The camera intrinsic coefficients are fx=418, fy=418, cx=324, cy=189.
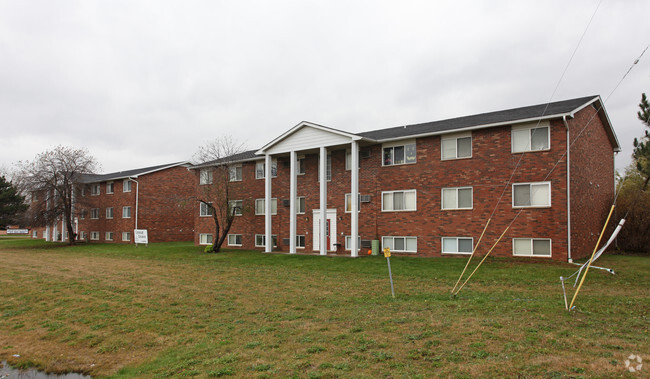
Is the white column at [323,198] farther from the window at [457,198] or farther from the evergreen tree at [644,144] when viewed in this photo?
the evergreen tree at [644,144]

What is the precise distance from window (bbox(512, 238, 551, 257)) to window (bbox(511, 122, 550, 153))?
13.0ft

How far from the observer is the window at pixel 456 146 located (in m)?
20.2

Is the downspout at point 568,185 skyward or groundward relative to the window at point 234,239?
skyward

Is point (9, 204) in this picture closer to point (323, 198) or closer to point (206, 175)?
point (206, 175)

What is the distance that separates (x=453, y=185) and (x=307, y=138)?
8719 mm

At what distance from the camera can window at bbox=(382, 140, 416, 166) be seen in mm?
21922

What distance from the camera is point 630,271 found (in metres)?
14.9

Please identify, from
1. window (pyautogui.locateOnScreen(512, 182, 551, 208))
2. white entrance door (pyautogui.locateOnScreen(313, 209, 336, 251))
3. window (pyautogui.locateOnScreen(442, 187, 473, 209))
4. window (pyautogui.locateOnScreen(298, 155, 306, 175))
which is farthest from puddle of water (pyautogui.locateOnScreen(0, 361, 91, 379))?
window (pyautogui.locateOnScreen(298, 155, 306, 175))

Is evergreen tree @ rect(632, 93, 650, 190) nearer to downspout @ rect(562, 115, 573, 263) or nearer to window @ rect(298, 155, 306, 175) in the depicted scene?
downspout @ rect(562, 115, 573, 263)

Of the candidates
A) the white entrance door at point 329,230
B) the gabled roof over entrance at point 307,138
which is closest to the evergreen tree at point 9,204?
the gabled roof over entrance at point 307,138

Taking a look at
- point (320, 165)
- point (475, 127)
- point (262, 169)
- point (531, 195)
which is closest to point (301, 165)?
point (320, 165)

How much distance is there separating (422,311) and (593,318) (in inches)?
124

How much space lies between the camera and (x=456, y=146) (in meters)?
20.5

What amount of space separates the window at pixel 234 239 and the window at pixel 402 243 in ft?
39.7
